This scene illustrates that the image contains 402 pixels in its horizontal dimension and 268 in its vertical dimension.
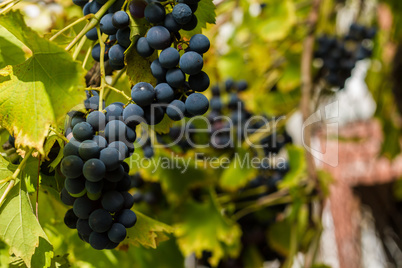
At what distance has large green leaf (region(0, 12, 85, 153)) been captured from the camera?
0.39 metres

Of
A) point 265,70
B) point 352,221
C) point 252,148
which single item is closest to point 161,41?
point 252,148

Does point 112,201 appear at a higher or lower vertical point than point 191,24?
lower

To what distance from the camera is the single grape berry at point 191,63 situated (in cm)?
42

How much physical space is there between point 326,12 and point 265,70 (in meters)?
0.32

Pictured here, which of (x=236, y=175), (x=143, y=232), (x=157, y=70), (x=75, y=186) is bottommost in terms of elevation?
(x=236, y=175)

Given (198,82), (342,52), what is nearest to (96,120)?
(198,82)

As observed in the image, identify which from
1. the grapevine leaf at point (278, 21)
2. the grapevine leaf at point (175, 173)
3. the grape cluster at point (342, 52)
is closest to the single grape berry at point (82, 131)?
the grapevine leaf at point (175, 173)

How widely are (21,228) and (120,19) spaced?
27 cm

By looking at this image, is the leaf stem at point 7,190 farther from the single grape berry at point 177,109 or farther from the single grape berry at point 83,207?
the single grape berry at point 177,109

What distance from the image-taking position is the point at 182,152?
1132mm

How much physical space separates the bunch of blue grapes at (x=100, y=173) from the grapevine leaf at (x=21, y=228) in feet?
0.21

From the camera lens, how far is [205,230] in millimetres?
1103

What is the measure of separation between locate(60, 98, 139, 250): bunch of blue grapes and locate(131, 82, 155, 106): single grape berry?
0.07 feet

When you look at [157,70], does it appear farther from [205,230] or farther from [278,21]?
[278,21]
